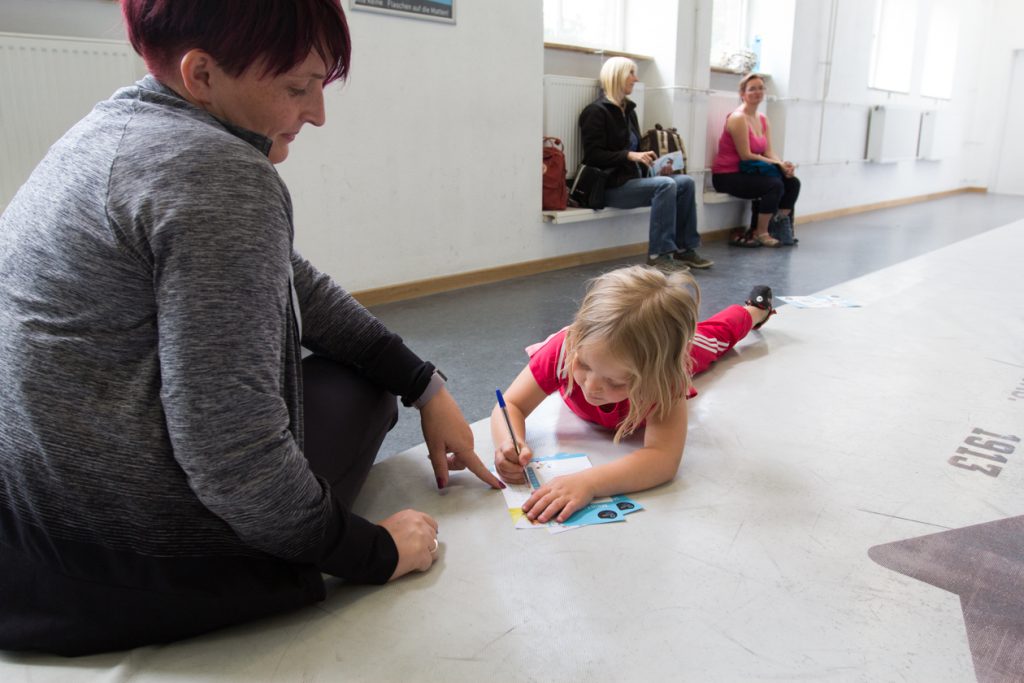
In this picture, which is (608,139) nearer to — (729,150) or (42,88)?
(729,150)

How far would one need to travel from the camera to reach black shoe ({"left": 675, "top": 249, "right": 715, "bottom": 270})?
4.11m

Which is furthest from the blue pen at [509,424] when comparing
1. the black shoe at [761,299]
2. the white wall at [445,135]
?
the white wall at [445,135]

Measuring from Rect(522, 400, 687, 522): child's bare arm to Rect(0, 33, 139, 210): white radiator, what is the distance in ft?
6.49

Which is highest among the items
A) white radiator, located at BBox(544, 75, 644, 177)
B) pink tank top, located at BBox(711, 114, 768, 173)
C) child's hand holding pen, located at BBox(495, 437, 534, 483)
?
white radiator, located at BBox(544, 75, 644, 177)

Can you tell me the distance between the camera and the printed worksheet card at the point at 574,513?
1284 millimetres

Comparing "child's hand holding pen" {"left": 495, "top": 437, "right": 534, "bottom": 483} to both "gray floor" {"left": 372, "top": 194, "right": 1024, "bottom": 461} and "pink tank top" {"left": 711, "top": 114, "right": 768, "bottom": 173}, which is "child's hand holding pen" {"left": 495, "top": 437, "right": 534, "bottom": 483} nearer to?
"gray floor" {"left": 372, "top": 194, "right": 1024, "bottom": 461}

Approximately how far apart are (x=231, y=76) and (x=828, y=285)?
3.22m

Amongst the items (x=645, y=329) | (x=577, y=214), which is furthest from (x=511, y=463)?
(x=577, y=214)

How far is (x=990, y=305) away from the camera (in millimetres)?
2861

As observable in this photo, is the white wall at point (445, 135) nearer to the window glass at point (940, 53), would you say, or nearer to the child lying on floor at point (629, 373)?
the child lying on floor at point (629, 373)

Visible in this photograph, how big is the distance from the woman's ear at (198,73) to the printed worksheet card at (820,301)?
2.55 meters

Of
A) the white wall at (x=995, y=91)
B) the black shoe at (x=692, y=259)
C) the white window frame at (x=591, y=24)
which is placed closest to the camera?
the black shoe at (x=692, y=259)

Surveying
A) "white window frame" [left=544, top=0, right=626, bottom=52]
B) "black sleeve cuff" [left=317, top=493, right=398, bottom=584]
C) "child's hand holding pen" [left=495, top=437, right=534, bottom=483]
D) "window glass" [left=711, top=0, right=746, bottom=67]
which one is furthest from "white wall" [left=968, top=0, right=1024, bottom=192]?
"black sleeve cuff" [left=317, top=493, right=398, bottom=584]

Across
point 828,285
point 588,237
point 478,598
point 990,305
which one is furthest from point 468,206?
point 478,598
